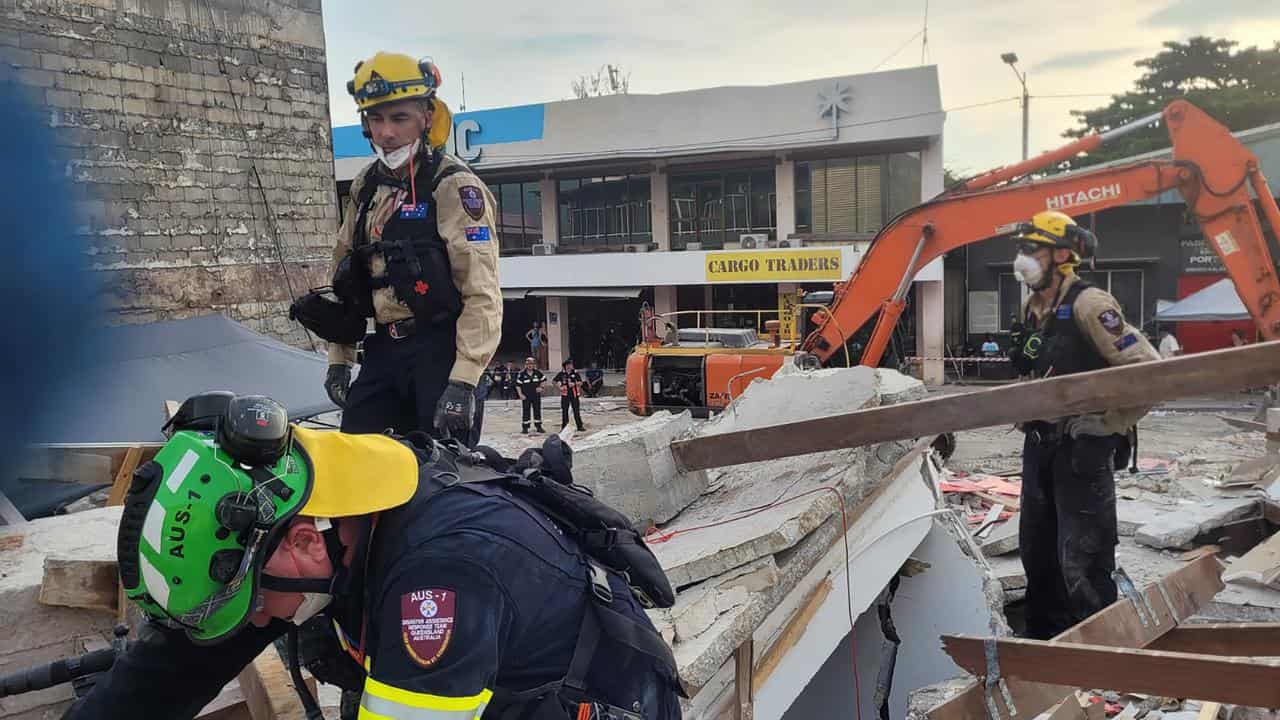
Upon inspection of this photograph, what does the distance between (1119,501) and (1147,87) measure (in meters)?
26.9

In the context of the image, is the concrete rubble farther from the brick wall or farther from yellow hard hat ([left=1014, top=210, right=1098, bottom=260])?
the brick wall

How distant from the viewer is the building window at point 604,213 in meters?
23.0

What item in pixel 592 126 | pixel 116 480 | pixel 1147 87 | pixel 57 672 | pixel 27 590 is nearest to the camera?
pixel 57 672

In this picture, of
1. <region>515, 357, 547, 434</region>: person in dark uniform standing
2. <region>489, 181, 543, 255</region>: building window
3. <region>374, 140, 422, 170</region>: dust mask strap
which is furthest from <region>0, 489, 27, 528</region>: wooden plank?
<region>489, 181, 543, 255</region>: building window

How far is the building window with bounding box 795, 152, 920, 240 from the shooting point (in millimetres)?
20688

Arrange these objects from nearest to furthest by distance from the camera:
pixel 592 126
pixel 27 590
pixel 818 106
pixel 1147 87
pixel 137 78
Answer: pixel 27 590 → pixel 137 78 → pixel 818 106 → pixel 592 126 → pixel 1147 87

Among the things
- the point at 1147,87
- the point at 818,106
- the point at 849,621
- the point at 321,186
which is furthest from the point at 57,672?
the point at 1147,87

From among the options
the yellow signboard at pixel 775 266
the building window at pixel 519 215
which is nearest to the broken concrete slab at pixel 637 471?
the yellow signboard at pixel 775 266

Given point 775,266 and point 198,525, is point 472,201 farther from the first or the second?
point 775,266

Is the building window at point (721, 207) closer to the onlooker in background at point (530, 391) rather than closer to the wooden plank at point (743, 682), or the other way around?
the onlooker in background at point (530, 391)

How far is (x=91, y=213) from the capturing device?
8.12 meters

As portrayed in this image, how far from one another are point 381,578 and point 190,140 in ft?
28.6

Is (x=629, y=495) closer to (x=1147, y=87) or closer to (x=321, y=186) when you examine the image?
(x=321, y=186)

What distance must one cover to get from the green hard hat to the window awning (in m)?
20.5
